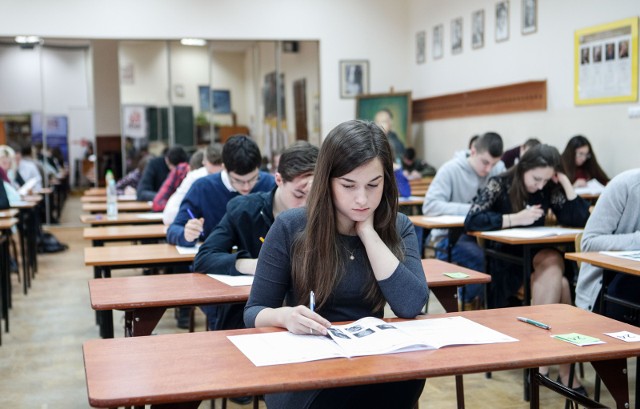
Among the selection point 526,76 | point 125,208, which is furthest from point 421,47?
point 125,208

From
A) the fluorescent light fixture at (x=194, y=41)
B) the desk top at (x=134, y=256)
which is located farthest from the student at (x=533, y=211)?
the fluorescent light fixture at (x=194, y=41)

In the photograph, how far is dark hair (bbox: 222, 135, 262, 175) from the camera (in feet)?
Result: 12.1

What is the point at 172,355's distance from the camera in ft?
6.18

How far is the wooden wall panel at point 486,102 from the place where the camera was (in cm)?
859

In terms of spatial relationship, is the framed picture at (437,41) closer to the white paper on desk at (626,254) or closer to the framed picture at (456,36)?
the framed picture at (456,36)

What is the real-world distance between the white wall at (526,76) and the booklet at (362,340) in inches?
217

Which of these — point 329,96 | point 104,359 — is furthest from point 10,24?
point 104,359

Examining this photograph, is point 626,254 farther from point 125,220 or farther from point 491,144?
point 125,220

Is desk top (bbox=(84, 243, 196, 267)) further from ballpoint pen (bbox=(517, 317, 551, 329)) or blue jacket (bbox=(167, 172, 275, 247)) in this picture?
ballpoint pen (bbox=(517, 317, 551, 329))

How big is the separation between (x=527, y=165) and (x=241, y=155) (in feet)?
5.85

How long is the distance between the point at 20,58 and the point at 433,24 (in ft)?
20.3

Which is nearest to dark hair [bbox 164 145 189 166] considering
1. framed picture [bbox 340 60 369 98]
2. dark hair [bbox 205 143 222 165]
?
dark hair [bbox 205 143 222 165]

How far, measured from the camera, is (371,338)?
1.99 meters

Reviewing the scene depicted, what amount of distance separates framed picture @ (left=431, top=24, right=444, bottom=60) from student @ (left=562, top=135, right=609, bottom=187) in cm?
425
